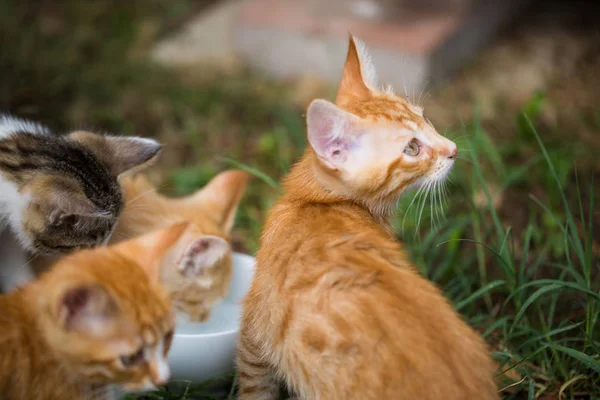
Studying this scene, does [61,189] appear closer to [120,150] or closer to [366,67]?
[120,150]

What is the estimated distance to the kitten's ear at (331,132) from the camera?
1.92 metres

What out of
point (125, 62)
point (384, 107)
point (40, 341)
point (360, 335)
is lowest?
point (125, 62)

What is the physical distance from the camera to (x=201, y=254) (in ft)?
7.39

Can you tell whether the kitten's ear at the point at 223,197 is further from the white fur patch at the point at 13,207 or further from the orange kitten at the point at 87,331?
the orange kitten at the point at 87,331

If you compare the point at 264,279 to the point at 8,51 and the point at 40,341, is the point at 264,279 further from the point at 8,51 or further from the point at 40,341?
the point at 8,51

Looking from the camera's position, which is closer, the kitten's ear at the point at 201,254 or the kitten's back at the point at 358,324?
the kitten's back at the point at 358,324

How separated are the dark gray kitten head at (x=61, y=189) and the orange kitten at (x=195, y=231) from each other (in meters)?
0.14

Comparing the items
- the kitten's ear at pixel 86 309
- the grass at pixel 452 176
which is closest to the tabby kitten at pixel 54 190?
the grass at pixel 452 176

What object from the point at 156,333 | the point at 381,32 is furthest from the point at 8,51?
the point at 156,333

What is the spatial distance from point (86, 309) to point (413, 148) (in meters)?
Answer: 1.07

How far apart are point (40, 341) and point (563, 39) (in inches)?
155

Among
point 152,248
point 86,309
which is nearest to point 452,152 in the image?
point 152,248

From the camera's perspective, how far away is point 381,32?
13.7 ft

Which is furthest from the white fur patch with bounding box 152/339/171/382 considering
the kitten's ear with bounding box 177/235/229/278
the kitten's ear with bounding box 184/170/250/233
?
the kitten's ear with bounding box 184/170/250/233
